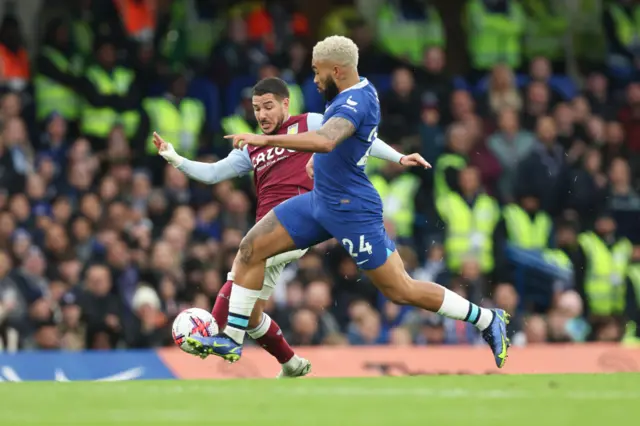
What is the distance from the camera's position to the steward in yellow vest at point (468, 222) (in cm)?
1823

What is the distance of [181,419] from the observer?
8.72 m

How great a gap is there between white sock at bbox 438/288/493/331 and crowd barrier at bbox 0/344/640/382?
2748 millimetres

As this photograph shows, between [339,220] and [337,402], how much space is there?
1.73 meters

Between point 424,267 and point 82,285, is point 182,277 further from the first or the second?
point 424,267

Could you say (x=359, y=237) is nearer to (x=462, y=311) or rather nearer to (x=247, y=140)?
(x=462, y=311)

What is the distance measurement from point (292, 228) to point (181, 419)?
2.66 metres

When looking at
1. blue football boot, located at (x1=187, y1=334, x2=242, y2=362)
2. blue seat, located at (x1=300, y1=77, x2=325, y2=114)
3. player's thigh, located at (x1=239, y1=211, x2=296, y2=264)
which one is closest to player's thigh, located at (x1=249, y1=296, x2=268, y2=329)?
blue football boot, located at (x1=187, y1=334, x2=242, y2=362)

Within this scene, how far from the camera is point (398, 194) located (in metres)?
18.5

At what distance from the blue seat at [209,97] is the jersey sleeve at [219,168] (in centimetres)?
751

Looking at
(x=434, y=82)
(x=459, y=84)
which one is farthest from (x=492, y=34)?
(x=434, y=82)

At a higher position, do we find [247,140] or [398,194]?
[247,140]

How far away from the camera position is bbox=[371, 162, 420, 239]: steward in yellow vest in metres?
18.4

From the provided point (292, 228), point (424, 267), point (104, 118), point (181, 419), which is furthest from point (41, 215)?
point (181, 419)

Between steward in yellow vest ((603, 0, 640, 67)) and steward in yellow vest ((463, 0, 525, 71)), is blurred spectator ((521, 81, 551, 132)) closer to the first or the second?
steward in yellow vest ((463, 0, 525, 71))
